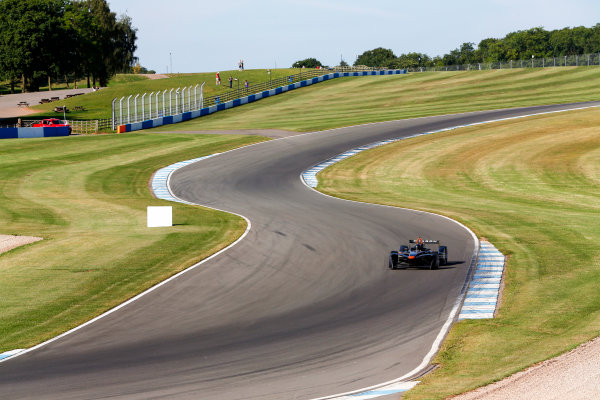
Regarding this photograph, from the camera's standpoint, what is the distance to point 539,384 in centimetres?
1155

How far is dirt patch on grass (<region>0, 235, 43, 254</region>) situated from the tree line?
101m

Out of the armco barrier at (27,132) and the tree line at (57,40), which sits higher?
the tree line at (57,40)

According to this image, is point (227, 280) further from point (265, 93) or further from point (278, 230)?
point (265, 93)

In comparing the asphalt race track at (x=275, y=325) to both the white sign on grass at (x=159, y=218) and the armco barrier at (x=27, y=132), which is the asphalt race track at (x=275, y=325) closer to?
the white sign on grass at (x=159, y=218)

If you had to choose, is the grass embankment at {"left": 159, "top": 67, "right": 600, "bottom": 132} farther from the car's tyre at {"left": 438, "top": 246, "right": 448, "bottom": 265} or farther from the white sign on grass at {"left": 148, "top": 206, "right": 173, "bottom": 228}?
the car's tyre at {"left": 438, "top": 246, "right": 448, "bottom": 265}

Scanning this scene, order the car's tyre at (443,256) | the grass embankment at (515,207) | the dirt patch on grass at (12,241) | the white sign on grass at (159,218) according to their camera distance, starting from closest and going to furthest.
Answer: the grass embankment at (515,207) < the car's tyre at (443,256) < the dirt patch on grass at (12,241) < the white sign on grass at (159,218)

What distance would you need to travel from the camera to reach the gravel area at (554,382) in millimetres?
11008

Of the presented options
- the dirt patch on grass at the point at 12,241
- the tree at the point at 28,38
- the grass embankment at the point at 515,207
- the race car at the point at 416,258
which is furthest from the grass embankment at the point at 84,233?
the tree at the point at 28,38

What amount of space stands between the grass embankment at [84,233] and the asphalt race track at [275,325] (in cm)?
109

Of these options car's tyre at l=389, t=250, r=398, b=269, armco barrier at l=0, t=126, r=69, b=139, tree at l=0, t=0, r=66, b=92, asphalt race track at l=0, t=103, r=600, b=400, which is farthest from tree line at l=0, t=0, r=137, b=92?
car's tyre at l=389, t=250, r=398, b=269

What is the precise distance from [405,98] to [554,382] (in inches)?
2698

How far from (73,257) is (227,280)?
19.0 ft

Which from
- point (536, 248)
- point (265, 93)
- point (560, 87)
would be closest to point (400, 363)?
point (536, 248)

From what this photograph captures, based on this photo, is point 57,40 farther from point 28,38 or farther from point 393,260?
point 393,260
